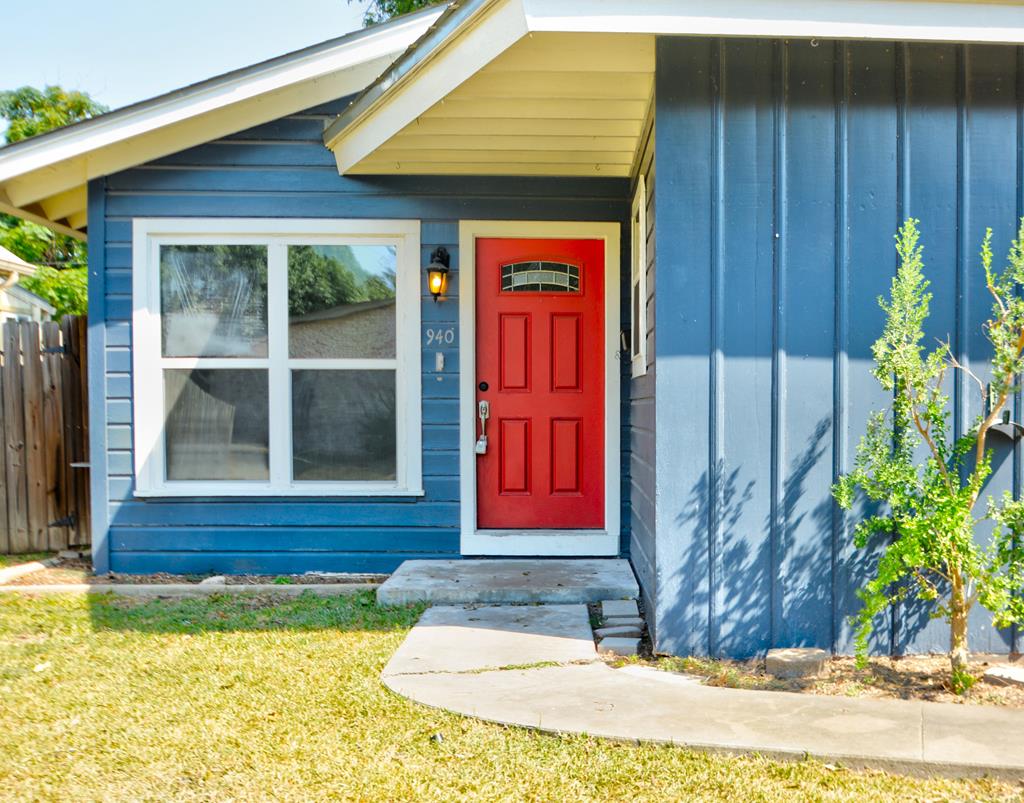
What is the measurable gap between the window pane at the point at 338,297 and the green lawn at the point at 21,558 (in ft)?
8.04

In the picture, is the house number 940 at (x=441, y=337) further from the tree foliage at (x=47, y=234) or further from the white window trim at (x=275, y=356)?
the tree foliage at (x=47, y=234)

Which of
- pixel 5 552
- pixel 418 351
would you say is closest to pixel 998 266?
pixel 418 351

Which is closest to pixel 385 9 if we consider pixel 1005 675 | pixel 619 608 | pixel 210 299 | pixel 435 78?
pixel 210 299

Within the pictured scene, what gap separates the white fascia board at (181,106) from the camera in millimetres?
4242

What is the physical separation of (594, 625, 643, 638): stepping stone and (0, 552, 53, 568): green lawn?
13.4 feet

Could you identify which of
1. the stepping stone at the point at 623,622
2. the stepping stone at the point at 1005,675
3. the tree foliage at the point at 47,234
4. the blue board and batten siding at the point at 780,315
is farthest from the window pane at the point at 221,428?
the tree foliage at the point at 47,234

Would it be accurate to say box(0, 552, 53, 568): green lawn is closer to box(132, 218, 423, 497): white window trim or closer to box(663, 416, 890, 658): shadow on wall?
box(132, 218, 423, 497): white window trim

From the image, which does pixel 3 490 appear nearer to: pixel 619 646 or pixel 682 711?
pixel 619 646

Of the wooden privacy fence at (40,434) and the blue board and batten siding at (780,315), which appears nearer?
the blue board and batten siding at (780,315)

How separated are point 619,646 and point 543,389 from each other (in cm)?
203

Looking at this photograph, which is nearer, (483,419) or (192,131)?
(192,131)

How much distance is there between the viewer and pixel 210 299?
4770 millimetres

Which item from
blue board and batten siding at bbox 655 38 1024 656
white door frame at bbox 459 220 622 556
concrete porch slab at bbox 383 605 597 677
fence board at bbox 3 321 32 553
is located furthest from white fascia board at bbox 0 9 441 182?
concrete porch slab at bbox 383 605 597 677

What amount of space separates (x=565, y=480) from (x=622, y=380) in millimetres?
740
